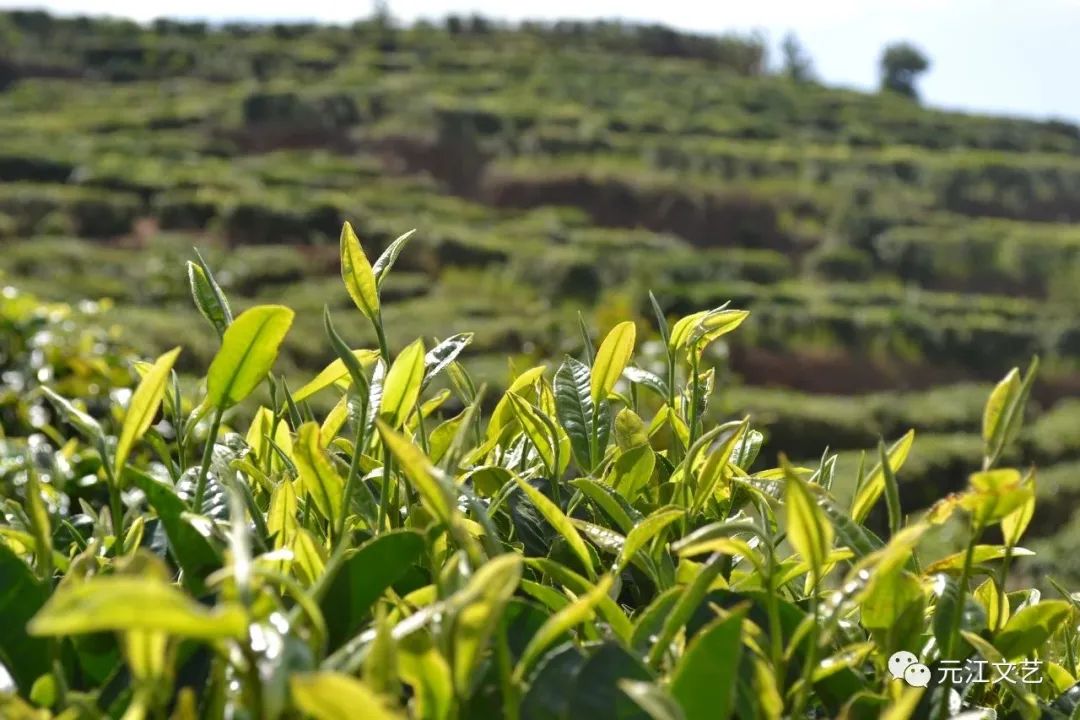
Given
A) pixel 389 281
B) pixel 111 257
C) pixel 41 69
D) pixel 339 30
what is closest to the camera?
pixel 111 257

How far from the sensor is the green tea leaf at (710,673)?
0.37 metres

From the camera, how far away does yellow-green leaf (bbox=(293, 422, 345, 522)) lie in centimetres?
48

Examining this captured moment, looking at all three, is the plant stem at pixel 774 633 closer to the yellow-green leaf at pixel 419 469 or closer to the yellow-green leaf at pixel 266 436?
the yellow-green leaf at pixel 419 469

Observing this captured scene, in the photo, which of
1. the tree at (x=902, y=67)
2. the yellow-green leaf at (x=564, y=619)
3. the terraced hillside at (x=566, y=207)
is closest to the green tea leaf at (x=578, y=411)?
the yellow-green leaf at (x=564, y=619)

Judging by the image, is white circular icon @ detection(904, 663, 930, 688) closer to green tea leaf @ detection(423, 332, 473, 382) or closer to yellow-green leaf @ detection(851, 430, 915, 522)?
yellow-green leaf @ detection(851, 430, 915, 522)

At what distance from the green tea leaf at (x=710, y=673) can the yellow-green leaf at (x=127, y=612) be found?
0.16 m

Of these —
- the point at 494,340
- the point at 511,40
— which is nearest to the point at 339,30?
the point at 511,40

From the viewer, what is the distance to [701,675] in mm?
375

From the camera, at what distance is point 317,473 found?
0.49m

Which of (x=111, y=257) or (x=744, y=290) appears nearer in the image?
(x=111, y=257)

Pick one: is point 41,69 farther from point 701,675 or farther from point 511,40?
point 701,675

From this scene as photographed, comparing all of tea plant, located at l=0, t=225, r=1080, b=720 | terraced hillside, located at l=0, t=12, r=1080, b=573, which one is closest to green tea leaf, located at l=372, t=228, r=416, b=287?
tea plant, located at l=0, t=225, r=1080, b=720

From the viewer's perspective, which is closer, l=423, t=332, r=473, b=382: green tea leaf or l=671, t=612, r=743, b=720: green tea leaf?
l=671, t=612, r=743, b=720: green tea leaf

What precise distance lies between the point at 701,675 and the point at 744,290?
29.8 feet
